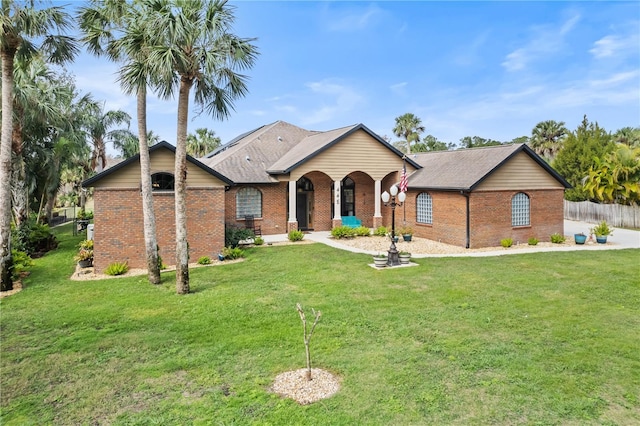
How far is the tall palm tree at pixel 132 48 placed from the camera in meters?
10.4

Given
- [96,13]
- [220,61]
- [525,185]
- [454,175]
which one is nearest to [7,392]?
[220,61]

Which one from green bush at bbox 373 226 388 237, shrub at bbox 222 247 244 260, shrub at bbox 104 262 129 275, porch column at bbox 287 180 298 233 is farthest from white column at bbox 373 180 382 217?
shrub at bbox 104 262 129 275

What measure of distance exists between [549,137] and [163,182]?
47127mm

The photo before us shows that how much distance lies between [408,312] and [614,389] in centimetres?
416

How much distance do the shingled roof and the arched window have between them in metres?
12.7

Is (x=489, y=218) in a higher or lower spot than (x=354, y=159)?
lower

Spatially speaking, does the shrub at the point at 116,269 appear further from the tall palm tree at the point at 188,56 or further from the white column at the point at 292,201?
the white column at the point at 292,201

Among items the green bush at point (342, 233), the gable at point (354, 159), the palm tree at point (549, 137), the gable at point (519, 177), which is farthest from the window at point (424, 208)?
the palm tree at point (549, 137)

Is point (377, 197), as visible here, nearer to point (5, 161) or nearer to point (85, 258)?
point (85, 258)

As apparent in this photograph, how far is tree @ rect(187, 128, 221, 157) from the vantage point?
51.4 m

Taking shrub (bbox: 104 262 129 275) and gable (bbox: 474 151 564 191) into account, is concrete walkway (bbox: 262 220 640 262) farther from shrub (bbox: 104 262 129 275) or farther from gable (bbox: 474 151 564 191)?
shrub (bbox: 104 262 129 275)

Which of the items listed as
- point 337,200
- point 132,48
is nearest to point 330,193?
point 337,200

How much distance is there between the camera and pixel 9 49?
11.3 meters

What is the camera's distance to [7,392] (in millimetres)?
5730
